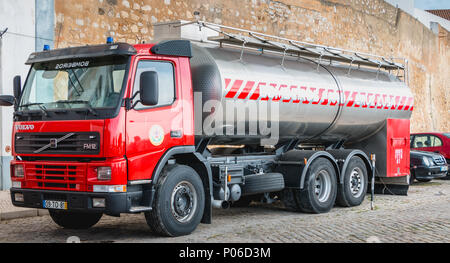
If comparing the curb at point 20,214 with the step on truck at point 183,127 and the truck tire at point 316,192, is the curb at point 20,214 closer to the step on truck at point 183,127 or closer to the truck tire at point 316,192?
the step on truck at point 183,127

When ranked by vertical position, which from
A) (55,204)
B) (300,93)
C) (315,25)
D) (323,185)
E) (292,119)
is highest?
(315,25)

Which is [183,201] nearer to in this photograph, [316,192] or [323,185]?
[316,192]

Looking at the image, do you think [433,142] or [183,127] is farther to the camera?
[433,142]

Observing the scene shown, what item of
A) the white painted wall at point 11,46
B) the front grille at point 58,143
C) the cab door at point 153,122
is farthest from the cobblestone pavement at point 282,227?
the white painted wall at point 11,46

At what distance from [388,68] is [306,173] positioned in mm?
4502

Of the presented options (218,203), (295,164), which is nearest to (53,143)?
(218,203)

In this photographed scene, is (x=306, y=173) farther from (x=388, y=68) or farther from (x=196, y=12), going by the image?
(x=196, y=12)

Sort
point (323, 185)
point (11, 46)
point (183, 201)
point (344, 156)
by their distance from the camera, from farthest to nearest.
Answer: point (11, 46) → point (344, 156) → point (323, 185) → point (183, 201)

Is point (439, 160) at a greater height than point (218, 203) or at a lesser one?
greater

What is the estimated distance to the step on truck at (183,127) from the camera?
26.5 ft

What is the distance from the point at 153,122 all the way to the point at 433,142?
13628mm

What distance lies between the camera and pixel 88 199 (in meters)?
7.98

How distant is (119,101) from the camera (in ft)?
26.2

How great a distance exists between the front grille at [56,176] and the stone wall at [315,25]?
24.0 feet
